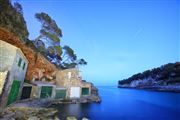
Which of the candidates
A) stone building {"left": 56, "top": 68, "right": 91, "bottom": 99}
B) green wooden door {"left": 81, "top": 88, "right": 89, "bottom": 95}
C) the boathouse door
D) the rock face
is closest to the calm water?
the boathouse door

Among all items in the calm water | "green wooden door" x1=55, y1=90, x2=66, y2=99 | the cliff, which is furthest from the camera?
the cliff

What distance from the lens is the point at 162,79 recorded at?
342 feet

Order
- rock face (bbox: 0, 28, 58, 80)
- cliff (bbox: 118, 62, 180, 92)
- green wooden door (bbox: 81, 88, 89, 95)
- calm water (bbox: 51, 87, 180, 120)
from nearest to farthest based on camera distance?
calm water (bbox: 51, 87, 180, 120)
rock face (bbox: 0, 28, 58, 80)
green wooden door (bbox: 81, 88, 89, 95)
cliff (bbox: 118, 62, 180, 92)

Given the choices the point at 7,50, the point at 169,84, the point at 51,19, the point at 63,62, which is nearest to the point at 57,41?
the point at 51,19

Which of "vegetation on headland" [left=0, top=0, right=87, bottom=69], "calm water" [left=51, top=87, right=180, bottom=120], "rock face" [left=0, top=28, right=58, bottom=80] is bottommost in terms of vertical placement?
"calm water" [left=51, top=87, right=180, bottom=120]

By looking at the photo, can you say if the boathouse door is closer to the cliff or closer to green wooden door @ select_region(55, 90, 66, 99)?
green wooden door @ select_region(55, 90, 66, 99)

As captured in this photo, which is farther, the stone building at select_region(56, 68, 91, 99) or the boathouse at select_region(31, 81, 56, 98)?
the stone building at select_region(56, 68, 91, 99)

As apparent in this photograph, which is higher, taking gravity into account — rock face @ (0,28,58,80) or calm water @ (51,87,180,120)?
rock face @ (0,28,58,80)

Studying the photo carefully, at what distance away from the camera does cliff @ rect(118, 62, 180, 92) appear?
92256 millimetres

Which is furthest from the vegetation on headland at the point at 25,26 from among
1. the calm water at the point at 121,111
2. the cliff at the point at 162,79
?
the cliff at the point at 162,79

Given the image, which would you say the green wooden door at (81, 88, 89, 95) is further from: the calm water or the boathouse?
the boathouse

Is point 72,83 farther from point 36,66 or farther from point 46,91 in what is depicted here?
point 36,66

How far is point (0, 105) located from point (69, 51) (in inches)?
1508

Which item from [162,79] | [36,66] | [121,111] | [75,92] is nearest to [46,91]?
[75,92]
